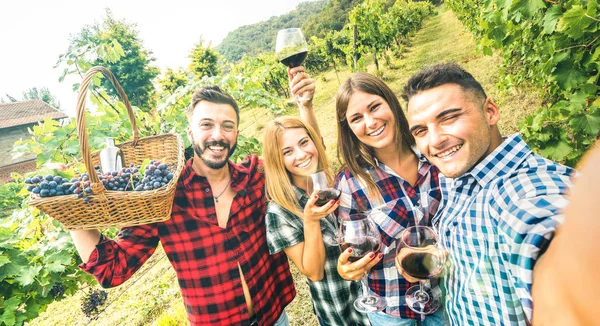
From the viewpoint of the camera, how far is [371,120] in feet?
5.89

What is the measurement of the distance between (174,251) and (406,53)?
18.8m

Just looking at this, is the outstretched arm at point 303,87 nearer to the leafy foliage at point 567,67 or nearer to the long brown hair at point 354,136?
the long brown hair at point 354,136

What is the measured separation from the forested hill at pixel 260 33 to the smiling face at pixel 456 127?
77.0 meters

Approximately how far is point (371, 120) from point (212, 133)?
3.57ft

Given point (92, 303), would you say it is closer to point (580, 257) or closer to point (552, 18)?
point (580, 257)

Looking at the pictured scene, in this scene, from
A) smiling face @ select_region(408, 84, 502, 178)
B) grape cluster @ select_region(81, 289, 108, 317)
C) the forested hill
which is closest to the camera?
smiling face @ select_region(408, 84, 502, 178)

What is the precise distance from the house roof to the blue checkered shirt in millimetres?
28811

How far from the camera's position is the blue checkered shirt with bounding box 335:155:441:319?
1638 mm

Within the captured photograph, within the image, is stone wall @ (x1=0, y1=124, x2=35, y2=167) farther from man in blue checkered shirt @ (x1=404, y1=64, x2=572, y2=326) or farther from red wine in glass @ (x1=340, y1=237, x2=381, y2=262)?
man in blue checkered shirt @ (x1=404, y1=64, x2=572, y2=326)

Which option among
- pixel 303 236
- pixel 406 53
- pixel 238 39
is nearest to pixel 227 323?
pixel 303 236

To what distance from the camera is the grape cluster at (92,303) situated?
491cm

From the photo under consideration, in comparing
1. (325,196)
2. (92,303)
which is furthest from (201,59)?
(325,196)

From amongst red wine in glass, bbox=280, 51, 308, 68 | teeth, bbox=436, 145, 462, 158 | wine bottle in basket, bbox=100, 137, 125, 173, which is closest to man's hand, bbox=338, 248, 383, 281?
teeth, bbox=436, 145, 462, 158

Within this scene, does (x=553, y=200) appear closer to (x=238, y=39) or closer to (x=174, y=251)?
(x=174, y=251)
